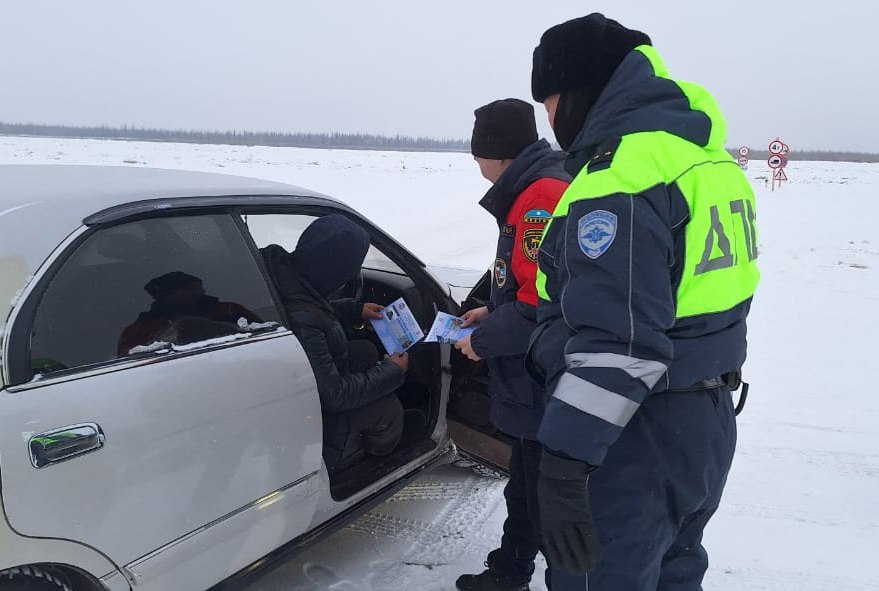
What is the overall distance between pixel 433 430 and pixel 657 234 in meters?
1.98

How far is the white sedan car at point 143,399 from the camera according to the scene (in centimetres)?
154

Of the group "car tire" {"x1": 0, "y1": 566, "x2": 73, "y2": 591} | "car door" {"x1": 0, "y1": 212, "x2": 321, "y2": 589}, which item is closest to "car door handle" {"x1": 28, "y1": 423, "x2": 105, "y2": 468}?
"car door" {"x1": 0, "y1": 212, "x2": 321, "y2": 589}

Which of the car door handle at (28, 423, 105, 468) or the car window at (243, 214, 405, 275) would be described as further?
the car window at (243, 214, 405, 275)

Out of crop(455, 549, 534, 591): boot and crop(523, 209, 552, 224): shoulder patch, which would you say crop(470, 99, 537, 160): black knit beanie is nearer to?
crop(523, 209, 552, 224): shoulder patch

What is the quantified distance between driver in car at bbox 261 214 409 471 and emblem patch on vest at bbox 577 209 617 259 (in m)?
1.24

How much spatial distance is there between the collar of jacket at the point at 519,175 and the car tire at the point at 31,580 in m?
1.78

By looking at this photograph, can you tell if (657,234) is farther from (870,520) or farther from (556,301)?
(870,520)

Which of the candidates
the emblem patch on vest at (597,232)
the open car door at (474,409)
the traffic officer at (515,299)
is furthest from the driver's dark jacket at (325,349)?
the emblem patch on vest at (597,232)

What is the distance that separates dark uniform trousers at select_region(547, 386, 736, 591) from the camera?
1.58m

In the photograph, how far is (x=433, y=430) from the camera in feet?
10.3

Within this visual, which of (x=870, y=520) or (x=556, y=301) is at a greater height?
(x=556, y=301)

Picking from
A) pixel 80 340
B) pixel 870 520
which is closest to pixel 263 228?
pixel 80 340

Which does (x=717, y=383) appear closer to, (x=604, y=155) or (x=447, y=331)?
(x=604, y=155)

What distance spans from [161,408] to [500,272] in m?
1.30
